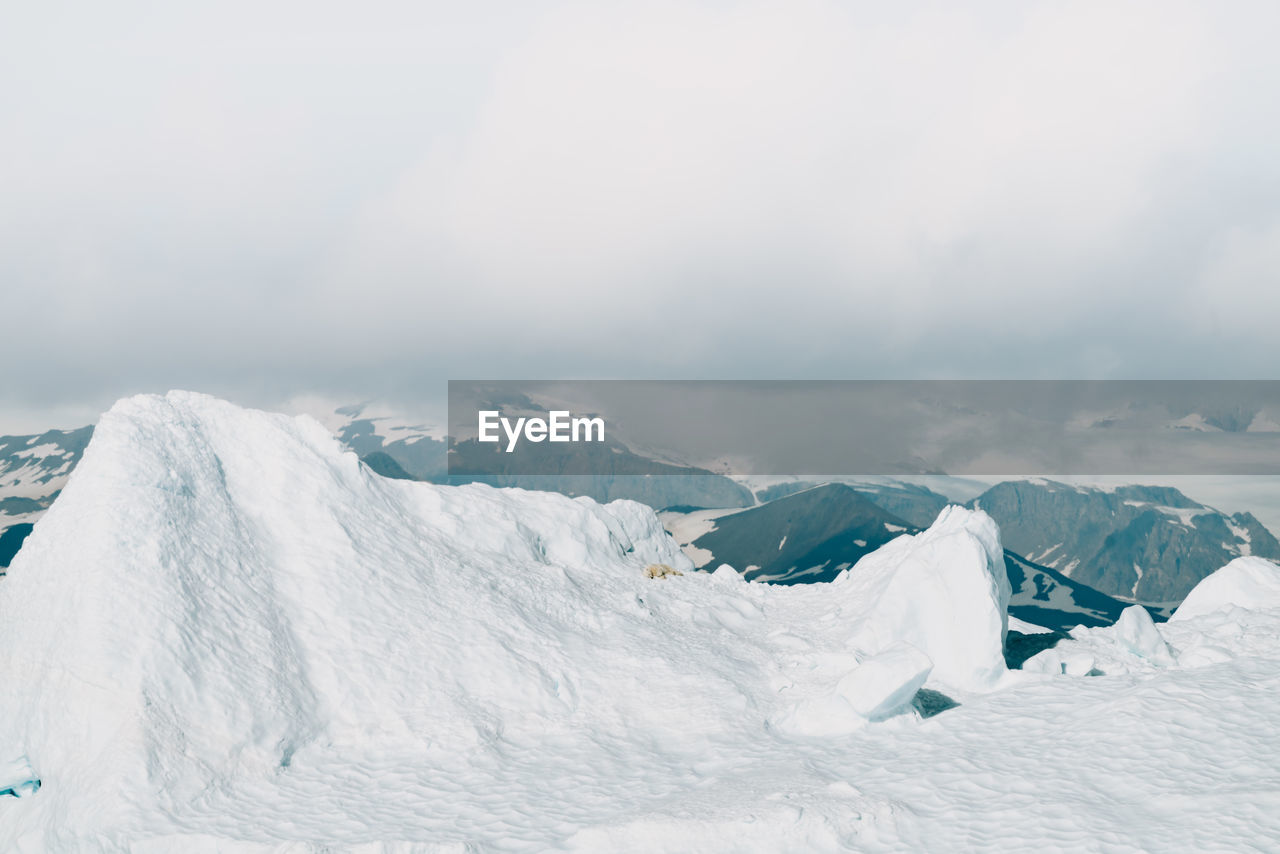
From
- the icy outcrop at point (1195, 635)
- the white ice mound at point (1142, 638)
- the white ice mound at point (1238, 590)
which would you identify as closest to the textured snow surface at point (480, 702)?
the icy outcrop at point (1195, 635)

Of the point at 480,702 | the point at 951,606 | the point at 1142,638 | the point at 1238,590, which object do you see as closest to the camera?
the point at 480,702

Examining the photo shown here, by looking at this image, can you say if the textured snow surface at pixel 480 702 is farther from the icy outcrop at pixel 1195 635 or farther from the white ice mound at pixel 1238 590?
the white ice mound at pixel 1238 590

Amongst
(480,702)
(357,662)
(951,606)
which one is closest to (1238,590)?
(951,606)

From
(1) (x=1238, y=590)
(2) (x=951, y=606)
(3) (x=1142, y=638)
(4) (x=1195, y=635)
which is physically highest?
(1) (x=1238, y=590)

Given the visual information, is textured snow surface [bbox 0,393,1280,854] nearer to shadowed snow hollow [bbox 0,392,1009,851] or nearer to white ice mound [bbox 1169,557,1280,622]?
shadowed snow hollow [bbox 0,392,1009,851]

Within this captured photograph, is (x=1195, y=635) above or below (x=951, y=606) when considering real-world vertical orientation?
below

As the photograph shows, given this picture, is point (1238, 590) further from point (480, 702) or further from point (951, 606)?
point (480, 702)

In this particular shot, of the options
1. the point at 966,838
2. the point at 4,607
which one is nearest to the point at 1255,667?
the point at 966,838
